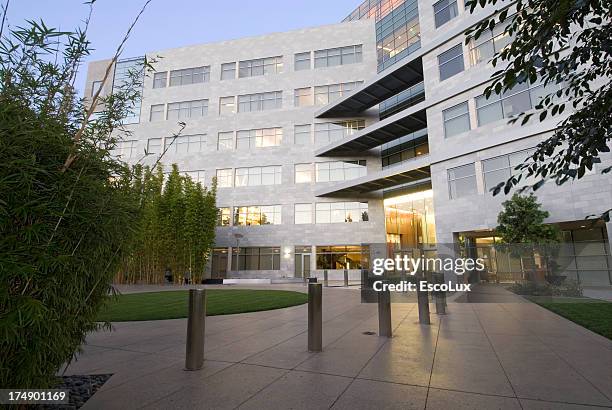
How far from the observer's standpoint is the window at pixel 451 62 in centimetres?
2123

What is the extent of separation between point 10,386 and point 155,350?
Answer: 3054 mm

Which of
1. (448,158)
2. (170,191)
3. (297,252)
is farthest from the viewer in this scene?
(297,252)

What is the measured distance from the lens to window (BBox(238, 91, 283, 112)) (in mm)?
35312

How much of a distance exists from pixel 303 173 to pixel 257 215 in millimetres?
6384

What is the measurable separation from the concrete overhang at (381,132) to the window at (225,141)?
32.6 ft

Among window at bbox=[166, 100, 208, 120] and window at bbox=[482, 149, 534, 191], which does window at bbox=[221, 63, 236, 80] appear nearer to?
window at bbox=[166, 100, 208, 120]

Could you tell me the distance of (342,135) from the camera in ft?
107

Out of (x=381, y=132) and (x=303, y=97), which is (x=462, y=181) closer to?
(x=381, y=132)

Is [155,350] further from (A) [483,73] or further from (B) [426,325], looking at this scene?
(A) [483,73]

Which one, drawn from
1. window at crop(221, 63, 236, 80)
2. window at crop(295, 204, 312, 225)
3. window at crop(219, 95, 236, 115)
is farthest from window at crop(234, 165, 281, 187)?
window at crop(221, 63, 236, 80)

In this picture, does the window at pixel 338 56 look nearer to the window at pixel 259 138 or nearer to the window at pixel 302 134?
the window at pixel 302 134

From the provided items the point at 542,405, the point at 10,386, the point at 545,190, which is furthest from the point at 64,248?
the point at 545,190

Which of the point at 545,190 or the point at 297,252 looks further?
the point at 297,252

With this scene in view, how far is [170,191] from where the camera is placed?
1126 inches
